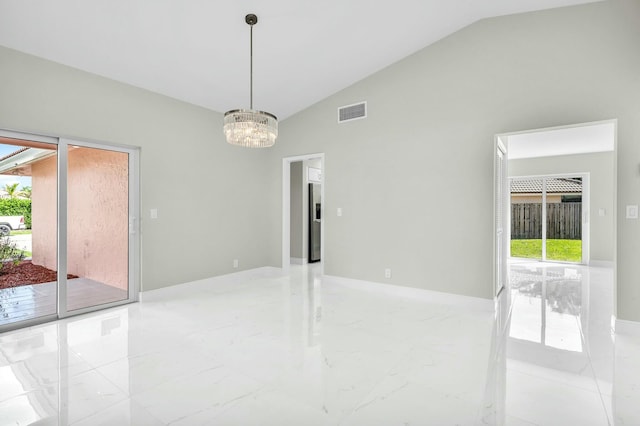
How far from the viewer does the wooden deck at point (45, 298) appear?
3.49 metres

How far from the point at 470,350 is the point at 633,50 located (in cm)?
340

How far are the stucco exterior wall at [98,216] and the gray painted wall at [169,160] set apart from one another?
31 centimetres

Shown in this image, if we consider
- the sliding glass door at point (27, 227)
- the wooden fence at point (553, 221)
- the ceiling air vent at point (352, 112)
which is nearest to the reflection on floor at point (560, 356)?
the wooden fence at point (553, 221)

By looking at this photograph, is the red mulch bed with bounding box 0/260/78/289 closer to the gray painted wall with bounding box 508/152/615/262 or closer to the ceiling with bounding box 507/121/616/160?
the ceiling with bounding box 507/121/616/160

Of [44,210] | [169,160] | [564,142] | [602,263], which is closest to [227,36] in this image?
[169,160]

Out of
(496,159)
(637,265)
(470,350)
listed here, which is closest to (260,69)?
(496,159)

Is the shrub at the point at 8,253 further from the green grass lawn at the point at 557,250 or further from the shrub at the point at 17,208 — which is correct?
the green grass lawn at the point at 557,250

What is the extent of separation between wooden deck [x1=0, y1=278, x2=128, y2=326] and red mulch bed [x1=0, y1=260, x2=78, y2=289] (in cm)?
6

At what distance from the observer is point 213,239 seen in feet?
17.2

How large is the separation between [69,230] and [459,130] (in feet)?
16.2

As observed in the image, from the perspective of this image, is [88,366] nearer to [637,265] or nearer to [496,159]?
[496,159]

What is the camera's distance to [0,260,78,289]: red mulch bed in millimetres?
3511

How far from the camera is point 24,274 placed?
3.66 m

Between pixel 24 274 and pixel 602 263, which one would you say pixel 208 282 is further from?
pixel 602 263
